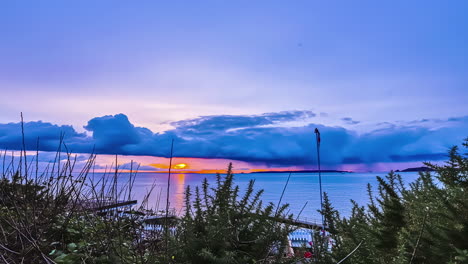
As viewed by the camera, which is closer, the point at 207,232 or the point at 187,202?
the point at 207,232

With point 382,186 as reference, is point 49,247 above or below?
below

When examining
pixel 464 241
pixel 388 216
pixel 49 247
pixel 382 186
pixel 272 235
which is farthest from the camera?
pixel 49 247

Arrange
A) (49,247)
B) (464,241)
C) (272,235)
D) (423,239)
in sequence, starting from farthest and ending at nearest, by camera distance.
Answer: (49,247), (272,235), (423,239), (464,241)

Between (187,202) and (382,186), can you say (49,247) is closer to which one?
(187,202)

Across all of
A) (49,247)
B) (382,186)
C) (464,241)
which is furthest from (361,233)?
(49,247)

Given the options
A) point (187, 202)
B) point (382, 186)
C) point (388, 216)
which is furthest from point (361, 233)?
point (187, 202)

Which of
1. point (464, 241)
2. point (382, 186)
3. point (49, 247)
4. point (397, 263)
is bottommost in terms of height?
point (49, 247)

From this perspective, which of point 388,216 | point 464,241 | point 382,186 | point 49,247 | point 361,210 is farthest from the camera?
point 49,247

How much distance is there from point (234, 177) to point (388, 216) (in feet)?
3.51

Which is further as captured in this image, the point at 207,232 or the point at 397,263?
the point at 207,232

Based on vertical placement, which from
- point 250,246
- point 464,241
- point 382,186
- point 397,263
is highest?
point 382,186

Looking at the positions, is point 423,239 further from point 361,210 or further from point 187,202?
point 187,202

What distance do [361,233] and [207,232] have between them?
36.6 inches

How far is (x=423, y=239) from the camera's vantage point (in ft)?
4.79
